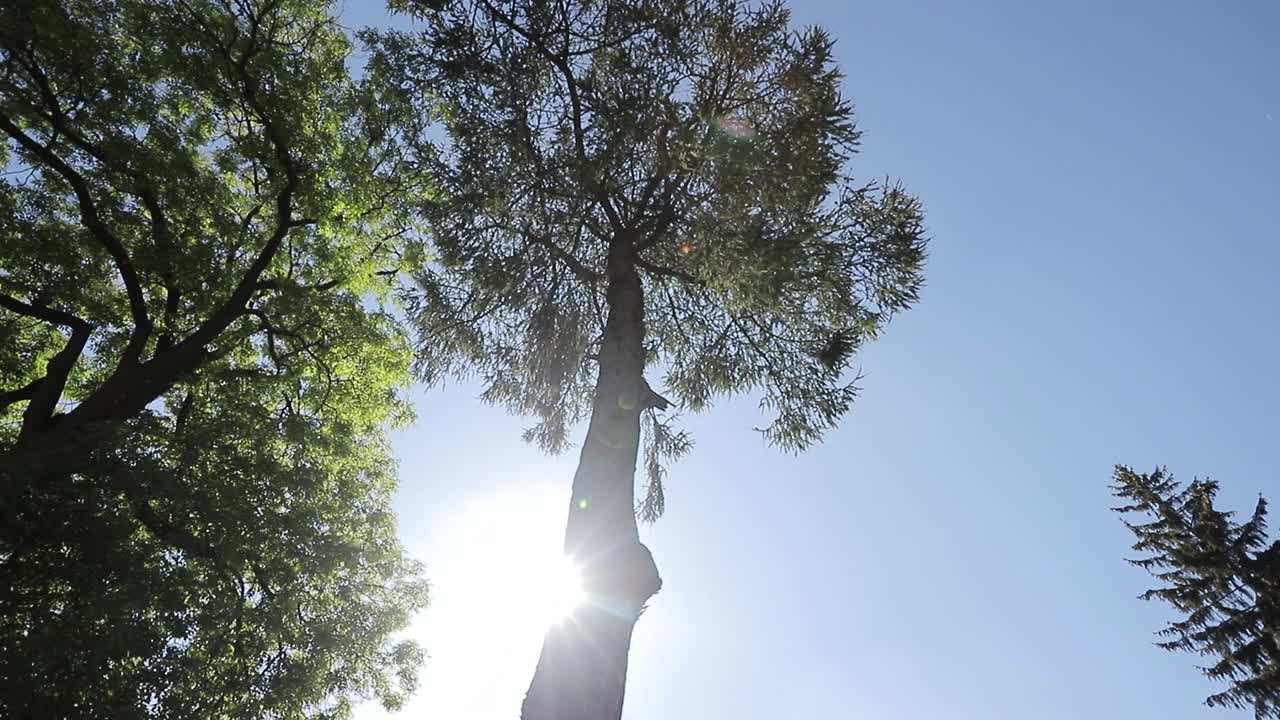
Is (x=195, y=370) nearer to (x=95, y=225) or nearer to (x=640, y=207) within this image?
(x=95, y=225)

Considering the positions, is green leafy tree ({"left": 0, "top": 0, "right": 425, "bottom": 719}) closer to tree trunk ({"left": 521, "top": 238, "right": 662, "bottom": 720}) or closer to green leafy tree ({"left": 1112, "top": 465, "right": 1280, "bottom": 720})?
tree trunk ({"left": 521, "top": 238, "right": 662, "bottom": 720})

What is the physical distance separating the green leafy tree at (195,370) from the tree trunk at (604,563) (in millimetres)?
5373

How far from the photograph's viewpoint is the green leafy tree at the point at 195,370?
8156 mm

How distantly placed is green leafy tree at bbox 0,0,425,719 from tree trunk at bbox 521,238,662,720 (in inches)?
212

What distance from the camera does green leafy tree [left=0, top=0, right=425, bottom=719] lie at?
8.16m

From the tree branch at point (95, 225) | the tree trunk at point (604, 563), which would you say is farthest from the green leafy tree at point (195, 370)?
the tree trunk at point (604, 563)

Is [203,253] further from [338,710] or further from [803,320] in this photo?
[803,320]

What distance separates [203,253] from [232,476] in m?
3.84

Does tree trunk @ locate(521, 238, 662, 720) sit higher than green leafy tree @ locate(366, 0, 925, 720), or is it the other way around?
green leafy tree @ locate(366, 0, 925, 720)

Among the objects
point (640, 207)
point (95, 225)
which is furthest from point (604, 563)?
point (95, 225)

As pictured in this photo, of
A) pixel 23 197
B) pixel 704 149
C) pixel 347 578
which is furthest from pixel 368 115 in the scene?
pixel 347 578

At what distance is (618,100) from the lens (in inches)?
386

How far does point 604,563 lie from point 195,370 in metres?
8.58

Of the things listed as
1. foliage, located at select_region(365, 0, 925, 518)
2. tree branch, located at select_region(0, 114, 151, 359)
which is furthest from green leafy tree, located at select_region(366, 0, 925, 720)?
tree branch, located at select_region(0, 114, 151, 359)
